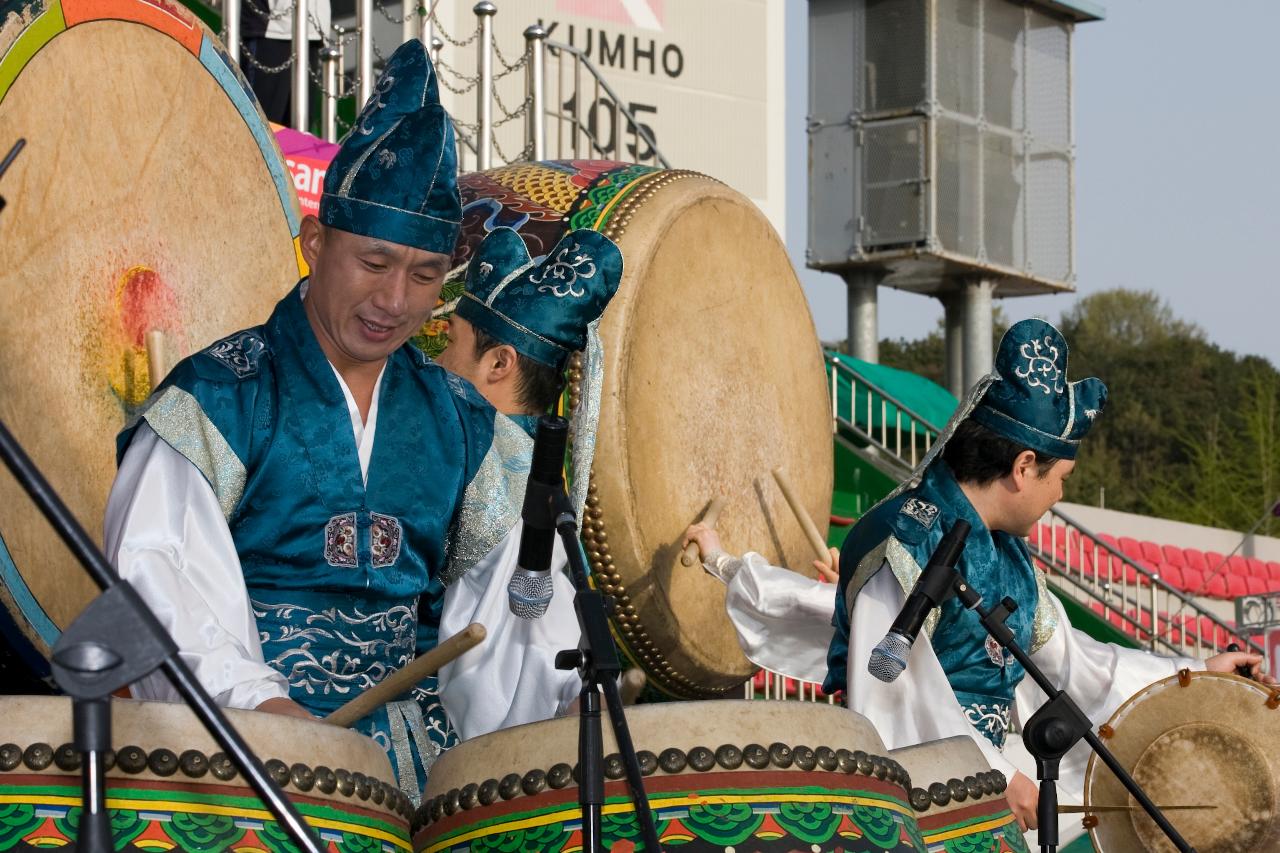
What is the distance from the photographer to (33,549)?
2.67 meters

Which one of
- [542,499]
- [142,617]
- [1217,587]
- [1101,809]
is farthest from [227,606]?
[1217,587]

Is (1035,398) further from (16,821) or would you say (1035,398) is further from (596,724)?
(16,821)

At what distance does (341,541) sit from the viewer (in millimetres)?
2344

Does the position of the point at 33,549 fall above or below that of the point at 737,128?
below

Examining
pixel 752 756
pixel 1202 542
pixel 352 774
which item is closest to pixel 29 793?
pixel 352 774

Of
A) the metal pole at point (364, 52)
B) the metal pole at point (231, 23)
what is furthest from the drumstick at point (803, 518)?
the metal pole at point (364, 52)

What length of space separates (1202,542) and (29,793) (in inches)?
695

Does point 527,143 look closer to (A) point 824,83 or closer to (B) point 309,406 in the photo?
(B) point 309,406

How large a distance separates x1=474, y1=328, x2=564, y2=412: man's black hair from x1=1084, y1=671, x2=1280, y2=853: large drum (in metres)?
1.17

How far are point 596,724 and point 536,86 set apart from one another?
4987mm

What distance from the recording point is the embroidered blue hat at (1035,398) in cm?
341

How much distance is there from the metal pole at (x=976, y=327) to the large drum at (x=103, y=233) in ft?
57.0

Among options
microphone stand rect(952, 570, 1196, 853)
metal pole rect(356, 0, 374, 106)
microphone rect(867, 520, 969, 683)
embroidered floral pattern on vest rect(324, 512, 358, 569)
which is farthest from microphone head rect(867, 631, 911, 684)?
metal pole rect(356, 0, 374, 106)

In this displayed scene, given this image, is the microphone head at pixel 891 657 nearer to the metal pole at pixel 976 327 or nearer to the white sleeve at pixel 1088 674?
the white sleeve at pixel 1088 674
